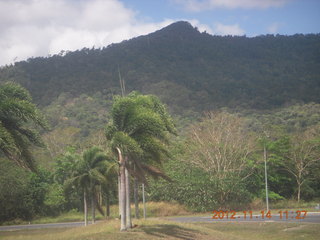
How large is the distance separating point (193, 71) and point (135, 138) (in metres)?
137

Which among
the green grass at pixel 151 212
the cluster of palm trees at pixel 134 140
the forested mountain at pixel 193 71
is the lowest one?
the green grass at pixel 151 212

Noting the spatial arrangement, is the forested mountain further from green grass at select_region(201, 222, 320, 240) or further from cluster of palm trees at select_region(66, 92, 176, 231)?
cluster of palm trees at select_region(66, 92, 176, 231)

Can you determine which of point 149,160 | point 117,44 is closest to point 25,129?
point 149,160

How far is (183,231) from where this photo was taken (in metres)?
23.3

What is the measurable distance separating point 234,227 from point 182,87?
4040 inches

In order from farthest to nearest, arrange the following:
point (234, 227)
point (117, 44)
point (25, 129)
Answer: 1. point (117, 44)
2. point (234, 227)
3. point (25, 129)

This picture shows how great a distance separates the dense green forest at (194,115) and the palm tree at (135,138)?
0.50 m

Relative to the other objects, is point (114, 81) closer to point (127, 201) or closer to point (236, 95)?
point (236, 95)

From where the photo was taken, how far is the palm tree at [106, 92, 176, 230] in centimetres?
2095

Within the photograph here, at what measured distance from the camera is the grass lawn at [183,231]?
2034 cm

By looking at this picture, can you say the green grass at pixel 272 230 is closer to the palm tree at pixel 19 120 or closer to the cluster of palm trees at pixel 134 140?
the cluster of palm trees at pixel 134 140

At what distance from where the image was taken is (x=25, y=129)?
18422 mm
